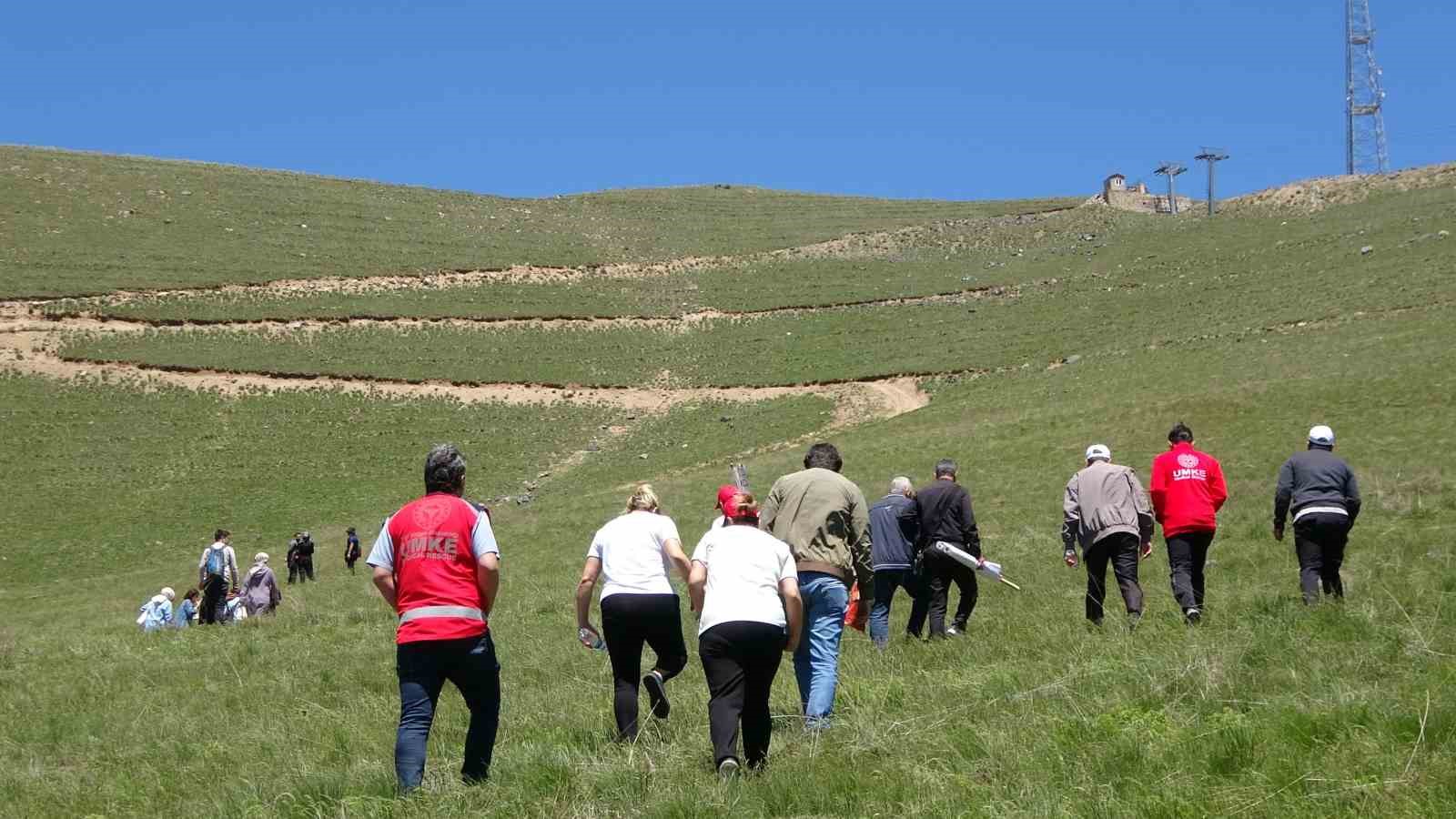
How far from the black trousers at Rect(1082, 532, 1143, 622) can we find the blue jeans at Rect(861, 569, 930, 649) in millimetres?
1650

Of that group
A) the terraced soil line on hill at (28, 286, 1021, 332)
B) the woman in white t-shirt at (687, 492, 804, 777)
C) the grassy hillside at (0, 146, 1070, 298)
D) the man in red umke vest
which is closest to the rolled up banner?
the woman in white t-shirt at (687, 492, 804, 777)

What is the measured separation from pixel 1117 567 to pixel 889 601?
7.05ft

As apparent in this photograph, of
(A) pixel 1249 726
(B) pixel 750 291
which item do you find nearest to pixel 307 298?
(B) pixel 750 291

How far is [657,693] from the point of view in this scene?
809 cm

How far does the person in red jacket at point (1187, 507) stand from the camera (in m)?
11.3

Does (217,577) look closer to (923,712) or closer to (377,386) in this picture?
(923,712)

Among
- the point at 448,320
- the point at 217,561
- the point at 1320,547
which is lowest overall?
the point at 217,561

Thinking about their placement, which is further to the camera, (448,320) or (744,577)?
(448,320)

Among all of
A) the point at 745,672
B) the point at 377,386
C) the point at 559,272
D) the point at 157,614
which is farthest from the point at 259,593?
the point at 559,272

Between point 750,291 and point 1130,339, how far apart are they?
2781cm

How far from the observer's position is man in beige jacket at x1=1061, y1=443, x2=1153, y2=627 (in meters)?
11.3

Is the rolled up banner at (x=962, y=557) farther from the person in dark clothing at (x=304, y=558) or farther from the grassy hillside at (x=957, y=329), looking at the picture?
the grassy hillside at (x=957, y=329)

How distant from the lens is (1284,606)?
995cm

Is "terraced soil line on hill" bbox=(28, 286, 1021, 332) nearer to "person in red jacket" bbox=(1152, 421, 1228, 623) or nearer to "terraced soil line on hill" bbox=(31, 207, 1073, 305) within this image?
"terraced soil line on hill" bbox=(31, 207, 1073, 305)
